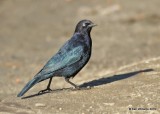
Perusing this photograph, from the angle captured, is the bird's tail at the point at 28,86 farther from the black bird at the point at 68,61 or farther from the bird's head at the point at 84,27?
the bird's head at the point at 84,27

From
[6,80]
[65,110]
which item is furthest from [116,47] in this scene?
→ [65,110]

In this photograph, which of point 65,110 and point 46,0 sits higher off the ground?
point 46,0

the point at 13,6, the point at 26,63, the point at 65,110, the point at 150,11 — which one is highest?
the point at 13,6

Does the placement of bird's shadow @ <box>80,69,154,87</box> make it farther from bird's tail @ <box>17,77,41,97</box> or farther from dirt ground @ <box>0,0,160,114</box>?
bird's tail @ <box>17,77,41,97</box>

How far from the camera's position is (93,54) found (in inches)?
656

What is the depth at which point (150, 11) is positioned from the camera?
21.3 meters

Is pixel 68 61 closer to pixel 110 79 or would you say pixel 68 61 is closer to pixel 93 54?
pixel 110 79

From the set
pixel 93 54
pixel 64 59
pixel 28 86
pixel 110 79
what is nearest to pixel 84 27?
pixel 64 59

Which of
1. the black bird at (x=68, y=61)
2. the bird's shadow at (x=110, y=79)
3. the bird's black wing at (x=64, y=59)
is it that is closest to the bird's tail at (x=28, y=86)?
the black bird at (x=68, y=61)

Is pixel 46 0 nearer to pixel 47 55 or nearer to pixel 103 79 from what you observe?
pixel 47 55

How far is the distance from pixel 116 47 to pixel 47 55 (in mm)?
1776

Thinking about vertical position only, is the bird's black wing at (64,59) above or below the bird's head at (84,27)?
below

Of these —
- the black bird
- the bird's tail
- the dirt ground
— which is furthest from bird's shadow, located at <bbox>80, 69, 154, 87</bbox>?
the bird's tail

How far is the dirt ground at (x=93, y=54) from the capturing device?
946 cm
